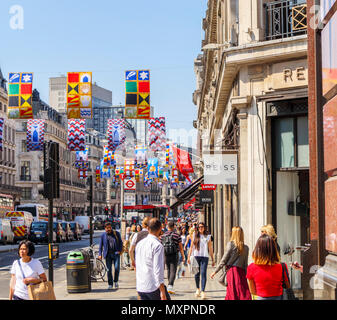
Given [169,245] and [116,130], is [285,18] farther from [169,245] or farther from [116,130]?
[116,130]

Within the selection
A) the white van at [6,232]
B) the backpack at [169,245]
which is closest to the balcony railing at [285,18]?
the backpack at [169,245]

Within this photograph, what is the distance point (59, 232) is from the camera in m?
55.3

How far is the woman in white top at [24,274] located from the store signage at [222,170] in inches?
266

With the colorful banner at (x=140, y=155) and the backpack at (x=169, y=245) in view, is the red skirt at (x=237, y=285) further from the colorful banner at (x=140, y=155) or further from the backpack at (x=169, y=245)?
the colorful banner at (x=140, y=155)

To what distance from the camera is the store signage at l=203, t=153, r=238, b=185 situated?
14406mm

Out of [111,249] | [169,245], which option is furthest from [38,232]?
[169,245]

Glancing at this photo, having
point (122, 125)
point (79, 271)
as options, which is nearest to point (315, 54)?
point (79, 271)

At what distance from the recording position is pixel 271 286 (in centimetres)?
686

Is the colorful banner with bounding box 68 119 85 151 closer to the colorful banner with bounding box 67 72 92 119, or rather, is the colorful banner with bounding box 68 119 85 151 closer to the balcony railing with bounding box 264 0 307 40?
the colorful banner with bounding box 67 72 92 119

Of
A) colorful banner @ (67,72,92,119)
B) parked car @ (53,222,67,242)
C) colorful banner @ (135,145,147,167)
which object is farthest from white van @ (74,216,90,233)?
colorful banner @ (67,72,92,119)

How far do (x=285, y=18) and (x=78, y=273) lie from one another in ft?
24.0

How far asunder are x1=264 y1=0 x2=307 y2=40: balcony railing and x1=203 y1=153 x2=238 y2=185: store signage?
286cm

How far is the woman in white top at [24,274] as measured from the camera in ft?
26.8

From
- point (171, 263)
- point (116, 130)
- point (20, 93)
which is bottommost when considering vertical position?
point (171, 263)
